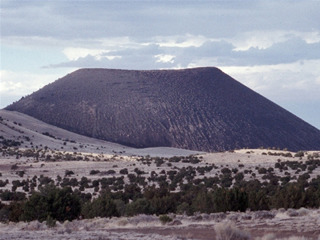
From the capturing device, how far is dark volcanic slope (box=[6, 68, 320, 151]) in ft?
351

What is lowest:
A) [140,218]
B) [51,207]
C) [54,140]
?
[140,218]

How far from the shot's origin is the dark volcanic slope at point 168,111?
107 m

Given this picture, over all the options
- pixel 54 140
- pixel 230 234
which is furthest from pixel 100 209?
pixel 54 140

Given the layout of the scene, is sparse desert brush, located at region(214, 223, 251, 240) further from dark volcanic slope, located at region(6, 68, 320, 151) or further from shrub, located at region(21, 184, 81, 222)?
dark volcanic slope, located at region(6, 68, 320, 151)

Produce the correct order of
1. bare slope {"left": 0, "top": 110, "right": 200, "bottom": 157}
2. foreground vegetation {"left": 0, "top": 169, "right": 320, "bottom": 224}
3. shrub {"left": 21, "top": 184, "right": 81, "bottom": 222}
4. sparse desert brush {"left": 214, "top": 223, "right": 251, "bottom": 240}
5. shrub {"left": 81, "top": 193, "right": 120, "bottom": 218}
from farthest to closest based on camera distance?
bare slope {"left": 0, "top": 110, "right": 200, "bottom": 157}, shrub {"left": 81, "top": 193, "right": 120, "bottom": 218}, foreground vegetation {"left": 0, "top": 169, "right": 320, "bottom": 224}, shrub {"left": 21, "top": 184, "right": 81, "bottom": 222}, sparse desert brush {"left": 214, "top": 223, "right": 251, "bottom": 240}

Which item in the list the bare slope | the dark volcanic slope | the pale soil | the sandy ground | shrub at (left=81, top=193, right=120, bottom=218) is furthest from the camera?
the dark volcanic slope

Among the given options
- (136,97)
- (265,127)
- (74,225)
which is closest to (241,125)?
(265,127)

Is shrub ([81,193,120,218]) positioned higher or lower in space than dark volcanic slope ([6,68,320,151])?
lower

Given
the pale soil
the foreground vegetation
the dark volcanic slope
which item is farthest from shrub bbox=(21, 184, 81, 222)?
the dark volcanic slope

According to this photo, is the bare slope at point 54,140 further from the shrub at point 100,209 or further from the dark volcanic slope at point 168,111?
the shrub at point 100,209

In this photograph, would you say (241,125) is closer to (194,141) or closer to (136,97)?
(194,141)

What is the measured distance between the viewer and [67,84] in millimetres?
126000

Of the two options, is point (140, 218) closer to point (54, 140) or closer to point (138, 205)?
point (138, 205)

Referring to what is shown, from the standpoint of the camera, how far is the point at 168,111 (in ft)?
374
